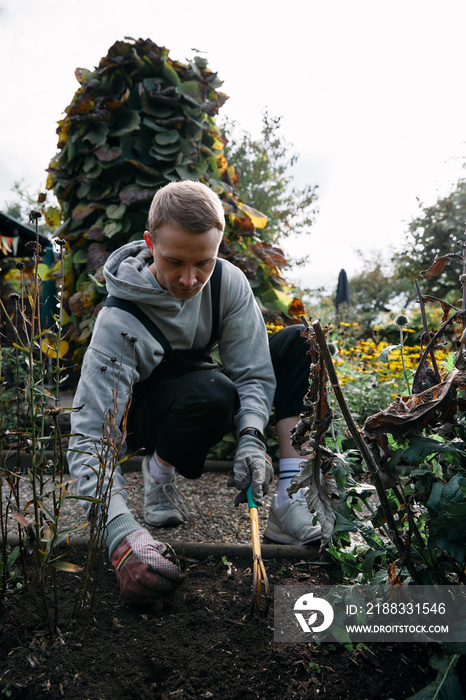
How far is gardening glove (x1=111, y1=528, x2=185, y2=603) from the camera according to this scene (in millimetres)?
1343

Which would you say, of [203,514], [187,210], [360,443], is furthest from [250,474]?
[187,210]

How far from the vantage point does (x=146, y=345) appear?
1.94 m

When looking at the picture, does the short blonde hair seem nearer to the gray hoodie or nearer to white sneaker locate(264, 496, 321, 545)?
the gray hoodie

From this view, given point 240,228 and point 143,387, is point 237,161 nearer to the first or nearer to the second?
point 240,228

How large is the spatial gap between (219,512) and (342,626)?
114 cm

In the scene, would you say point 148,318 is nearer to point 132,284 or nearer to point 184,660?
point 132,284

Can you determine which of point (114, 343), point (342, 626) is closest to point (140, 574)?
point (342, 626)

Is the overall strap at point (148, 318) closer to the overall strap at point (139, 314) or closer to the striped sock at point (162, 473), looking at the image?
the overall strap at point (139, 314)

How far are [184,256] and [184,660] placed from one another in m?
1.26

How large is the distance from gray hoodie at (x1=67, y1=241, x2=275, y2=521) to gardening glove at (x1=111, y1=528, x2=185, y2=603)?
131mm

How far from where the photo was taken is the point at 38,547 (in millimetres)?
1089

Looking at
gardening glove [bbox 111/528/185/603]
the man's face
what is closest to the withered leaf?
gardening glove [bbox 111/528/185/603]

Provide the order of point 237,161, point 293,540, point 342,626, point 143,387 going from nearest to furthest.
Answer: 1. point 342,626
2. point 293,540
3. point 143,387
4. point 237,161

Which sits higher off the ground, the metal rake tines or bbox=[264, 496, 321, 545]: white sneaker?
the metal rake tines
